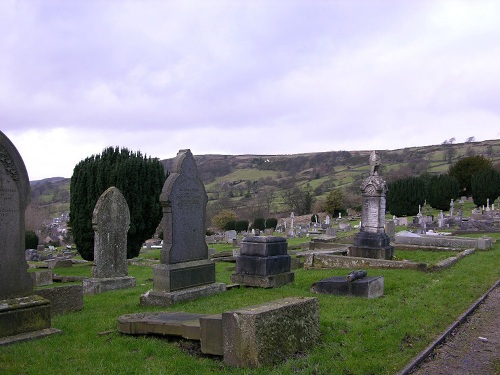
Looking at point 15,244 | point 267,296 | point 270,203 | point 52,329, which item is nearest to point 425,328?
point 267,296

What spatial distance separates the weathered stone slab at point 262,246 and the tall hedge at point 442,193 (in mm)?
46217

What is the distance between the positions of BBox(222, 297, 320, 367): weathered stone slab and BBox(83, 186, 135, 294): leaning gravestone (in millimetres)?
7905

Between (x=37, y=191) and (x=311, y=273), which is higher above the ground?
(x=37, y=191)

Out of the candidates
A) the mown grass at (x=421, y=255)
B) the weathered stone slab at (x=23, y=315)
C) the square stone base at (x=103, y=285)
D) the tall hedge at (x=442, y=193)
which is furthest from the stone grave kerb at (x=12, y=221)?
the tall hedge at (x=442, y=193)

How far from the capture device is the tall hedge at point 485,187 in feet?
160

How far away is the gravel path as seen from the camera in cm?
540

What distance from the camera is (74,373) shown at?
15.4 feet

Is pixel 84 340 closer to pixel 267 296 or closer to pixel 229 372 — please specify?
pixel 229 372

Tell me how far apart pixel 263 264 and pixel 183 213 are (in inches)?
92.2

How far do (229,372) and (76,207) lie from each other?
20.3 meters

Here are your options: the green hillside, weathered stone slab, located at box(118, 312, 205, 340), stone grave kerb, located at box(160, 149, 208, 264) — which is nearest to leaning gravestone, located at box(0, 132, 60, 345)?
weathered stone slab, located at box(118, 312, 205, 340)

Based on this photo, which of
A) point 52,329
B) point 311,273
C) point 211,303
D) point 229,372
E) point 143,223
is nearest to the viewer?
point 229,372

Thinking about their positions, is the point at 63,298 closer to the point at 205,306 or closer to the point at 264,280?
the point at 205,306

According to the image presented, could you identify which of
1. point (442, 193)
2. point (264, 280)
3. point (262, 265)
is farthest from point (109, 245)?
point (442, 193)
